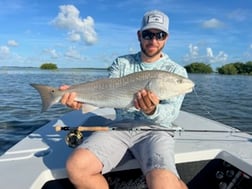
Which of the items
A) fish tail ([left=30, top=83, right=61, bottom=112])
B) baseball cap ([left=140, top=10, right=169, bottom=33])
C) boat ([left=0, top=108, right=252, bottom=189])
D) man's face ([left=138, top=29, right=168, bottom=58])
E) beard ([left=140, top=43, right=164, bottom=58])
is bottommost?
boat ([left=0, top=108, right=252, bottom=189])

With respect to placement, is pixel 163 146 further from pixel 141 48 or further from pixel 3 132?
pixel 3 132

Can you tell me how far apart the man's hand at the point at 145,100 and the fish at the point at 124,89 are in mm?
84

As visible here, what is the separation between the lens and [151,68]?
4074 millimetres

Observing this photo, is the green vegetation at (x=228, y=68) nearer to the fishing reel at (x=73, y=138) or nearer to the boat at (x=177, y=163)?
the boat at (x=177, y=163)

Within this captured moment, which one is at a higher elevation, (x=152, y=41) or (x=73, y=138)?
(x=152, y=41)

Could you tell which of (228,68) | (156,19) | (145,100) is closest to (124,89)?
(145,100)

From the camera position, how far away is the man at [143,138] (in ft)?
9.84

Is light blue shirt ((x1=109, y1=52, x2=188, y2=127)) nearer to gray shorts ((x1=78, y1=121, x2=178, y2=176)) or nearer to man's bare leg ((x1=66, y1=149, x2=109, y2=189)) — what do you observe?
gray shorts ((x1=78, y1=121, x2=178, y2=176))

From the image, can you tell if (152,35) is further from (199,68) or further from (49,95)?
(199,68)

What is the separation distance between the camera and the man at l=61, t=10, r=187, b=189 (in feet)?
9.84

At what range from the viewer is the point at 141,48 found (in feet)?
13.3

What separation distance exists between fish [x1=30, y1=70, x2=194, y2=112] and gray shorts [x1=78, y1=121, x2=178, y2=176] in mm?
359

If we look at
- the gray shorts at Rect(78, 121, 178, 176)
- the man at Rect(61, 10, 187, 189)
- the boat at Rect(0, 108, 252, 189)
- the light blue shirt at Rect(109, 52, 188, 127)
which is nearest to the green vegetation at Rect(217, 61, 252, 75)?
the boat at Rect(0, 108, 252, 189)

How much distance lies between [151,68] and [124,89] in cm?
67
